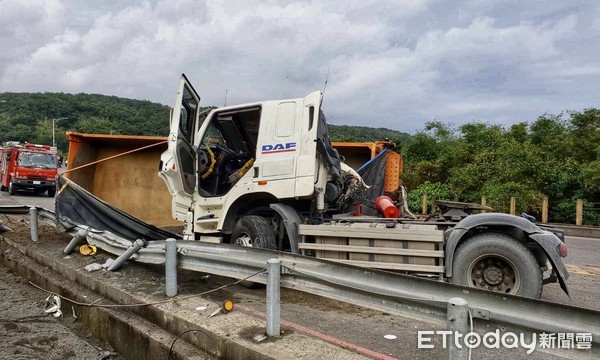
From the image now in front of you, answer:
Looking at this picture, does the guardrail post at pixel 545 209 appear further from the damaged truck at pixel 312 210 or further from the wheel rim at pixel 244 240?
the wheel rim at pixel 244 240

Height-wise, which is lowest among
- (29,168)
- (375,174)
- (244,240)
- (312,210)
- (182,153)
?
(244,240)

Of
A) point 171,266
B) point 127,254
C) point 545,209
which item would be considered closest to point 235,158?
point 127,254

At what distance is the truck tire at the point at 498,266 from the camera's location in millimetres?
4254

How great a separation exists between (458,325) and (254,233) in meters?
3.53

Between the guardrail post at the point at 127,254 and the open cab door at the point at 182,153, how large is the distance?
5.02 feet

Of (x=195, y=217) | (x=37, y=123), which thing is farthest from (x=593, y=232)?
(x=37, y=123)

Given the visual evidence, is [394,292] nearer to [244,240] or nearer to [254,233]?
[254,233]

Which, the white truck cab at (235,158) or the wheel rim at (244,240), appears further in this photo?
the wheel rim at (244,240)

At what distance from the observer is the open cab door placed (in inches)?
235

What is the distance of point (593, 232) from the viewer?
1545cm

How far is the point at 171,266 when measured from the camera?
12.9 feet

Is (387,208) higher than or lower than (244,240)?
higher

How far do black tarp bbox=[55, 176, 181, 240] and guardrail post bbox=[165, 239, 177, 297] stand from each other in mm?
2987

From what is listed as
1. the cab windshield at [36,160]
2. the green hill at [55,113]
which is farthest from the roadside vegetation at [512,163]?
the green hill at [55,113]
